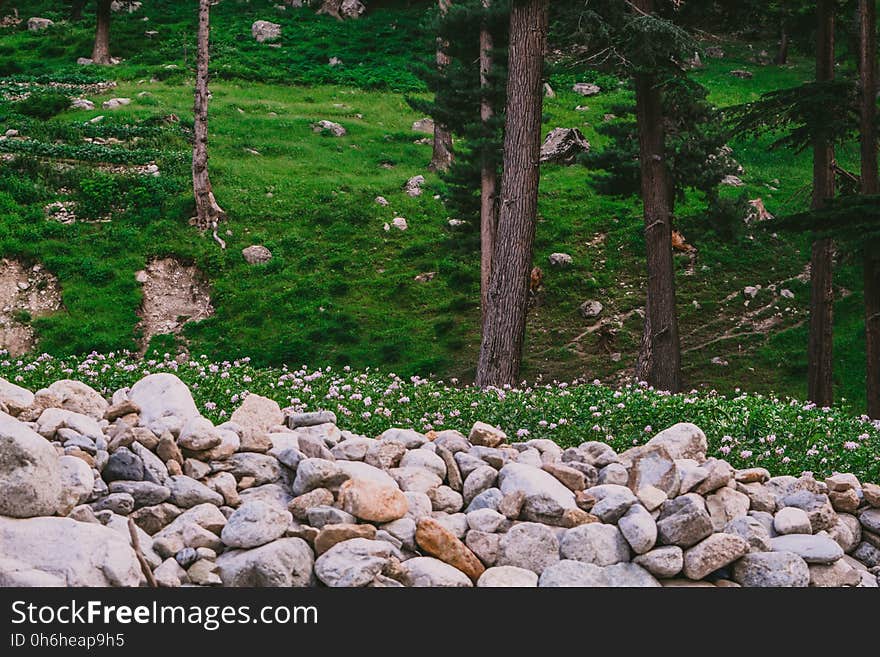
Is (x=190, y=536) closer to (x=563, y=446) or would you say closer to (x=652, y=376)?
(x=563, y=446)

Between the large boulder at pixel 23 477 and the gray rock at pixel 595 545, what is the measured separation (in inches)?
122

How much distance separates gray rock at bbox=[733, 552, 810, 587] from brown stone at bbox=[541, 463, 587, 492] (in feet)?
4.03

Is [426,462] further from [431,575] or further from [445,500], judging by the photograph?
[431,575]

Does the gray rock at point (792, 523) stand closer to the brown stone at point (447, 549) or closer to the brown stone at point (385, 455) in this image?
the brown stone at point (447, 549)

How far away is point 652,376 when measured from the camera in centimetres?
1396

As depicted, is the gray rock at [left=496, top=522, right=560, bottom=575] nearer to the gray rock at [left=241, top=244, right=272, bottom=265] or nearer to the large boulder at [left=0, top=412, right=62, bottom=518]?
the large boulder at [left=0, top=412, right=62, bottom=518]

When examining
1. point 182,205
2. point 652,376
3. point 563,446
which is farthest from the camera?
point 182,205

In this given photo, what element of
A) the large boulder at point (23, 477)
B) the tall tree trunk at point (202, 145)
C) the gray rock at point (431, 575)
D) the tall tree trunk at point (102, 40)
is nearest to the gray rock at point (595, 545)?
the gray rock at point (431, 575)

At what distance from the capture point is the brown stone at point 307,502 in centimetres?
571

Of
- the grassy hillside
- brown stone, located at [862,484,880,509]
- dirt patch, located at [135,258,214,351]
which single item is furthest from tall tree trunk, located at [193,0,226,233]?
brown stone, located at [862,484,880,509]

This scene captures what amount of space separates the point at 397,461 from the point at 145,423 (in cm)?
208

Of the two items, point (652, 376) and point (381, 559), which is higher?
point (652, 376)

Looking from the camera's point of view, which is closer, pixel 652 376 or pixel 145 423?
pixel 145 423

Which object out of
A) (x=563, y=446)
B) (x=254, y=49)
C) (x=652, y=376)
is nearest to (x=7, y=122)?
(x=254, y=49)
